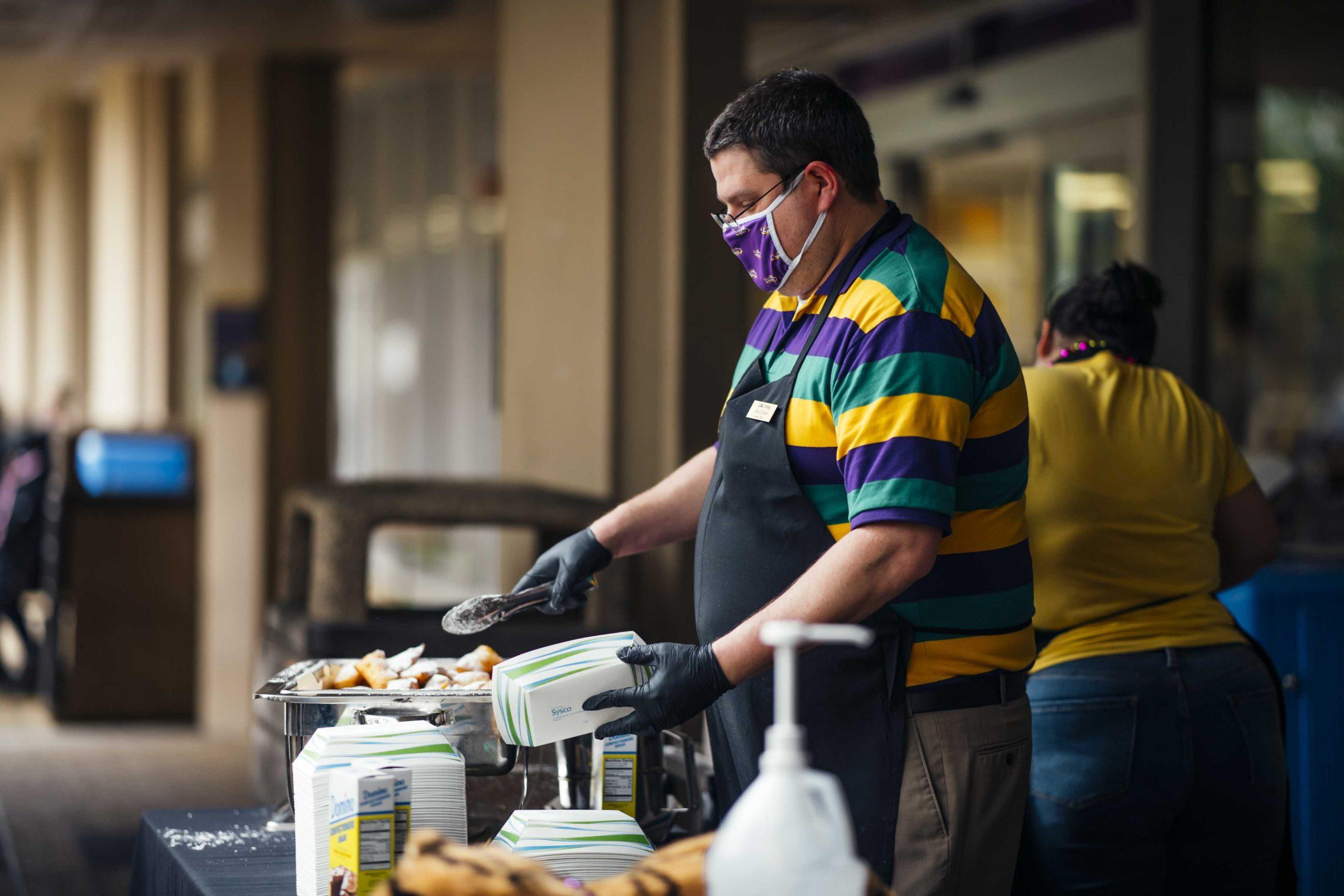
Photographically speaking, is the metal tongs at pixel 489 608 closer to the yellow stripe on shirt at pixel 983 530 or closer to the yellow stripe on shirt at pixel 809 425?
the yellow stripe on shirt at pixel 809 425

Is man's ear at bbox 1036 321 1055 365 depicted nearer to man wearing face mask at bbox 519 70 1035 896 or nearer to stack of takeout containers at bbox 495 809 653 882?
man wearing face mask at bbox 519 70 1035 896

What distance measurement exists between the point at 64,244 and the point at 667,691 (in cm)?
1274

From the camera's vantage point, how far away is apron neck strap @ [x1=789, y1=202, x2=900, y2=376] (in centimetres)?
184

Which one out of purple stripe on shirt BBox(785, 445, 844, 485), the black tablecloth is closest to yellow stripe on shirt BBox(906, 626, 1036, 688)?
purple stripe on shirt BBox(785, 445, 844, 485)

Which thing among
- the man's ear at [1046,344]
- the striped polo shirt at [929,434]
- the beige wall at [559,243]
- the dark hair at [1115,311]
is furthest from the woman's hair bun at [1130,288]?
the beige wall at [559,243]

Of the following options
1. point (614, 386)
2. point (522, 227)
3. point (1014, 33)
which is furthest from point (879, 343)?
point (1014, 33)

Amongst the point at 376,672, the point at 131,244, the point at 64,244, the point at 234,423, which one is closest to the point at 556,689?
the point at 376,672

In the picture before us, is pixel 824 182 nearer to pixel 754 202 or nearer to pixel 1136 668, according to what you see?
pixel 754 202

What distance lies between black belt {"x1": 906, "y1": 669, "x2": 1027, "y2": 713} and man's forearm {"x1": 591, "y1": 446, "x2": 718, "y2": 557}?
537mm

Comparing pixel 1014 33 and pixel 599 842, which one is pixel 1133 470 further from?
pixel 1014 33

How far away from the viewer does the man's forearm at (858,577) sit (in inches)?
66.1

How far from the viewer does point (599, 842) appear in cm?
173

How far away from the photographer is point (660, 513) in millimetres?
2256

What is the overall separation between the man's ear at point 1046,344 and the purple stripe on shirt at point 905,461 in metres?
1.04
